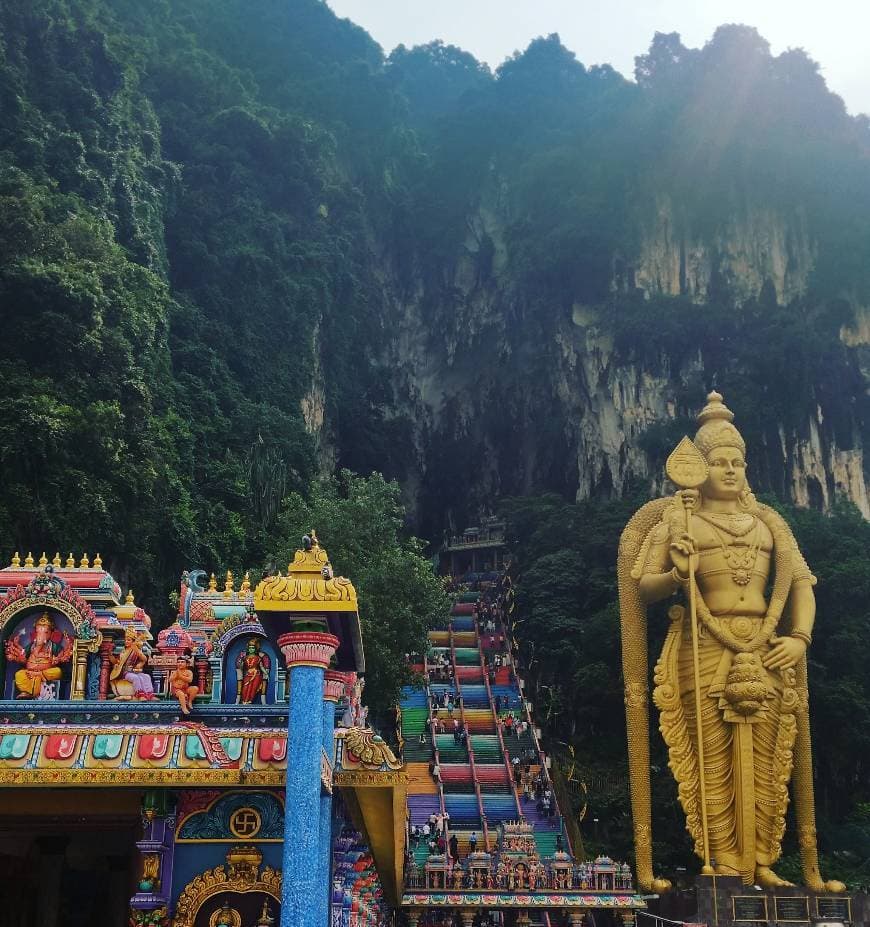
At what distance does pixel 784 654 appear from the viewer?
12180 millimetres

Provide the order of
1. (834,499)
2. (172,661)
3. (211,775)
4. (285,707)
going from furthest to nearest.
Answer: (834,499) < (172,661) < (285,707) < (211,775)

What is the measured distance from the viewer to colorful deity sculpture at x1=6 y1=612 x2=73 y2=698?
8.37m

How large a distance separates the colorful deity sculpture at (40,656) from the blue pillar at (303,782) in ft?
9.68

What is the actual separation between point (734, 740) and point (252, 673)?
579cm

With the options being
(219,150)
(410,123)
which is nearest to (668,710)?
(219,150)

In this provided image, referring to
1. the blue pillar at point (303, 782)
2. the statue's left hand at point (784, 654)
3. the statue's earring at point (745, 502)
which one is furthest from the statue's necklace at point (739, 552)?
the blue pillar at point (303, 782)

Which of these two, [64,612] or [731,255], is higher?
[731,255]

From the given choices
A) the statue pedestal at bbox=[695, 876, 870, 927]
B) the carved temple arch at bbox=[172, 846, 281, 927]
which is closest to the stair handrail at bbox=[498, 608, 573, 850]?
the statue pedestal at bbox=[695, 876, 870, 927]

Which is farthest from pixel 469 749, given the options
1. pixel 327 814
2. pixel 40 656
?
pixel 327 814

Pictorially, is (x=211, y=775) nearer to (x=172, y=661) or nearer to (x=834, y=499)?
(x=172, y=661)

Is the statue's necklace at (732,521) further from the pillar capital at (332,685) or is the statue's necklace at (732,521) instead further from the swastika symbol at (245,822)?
the swastika symbol at (245,822)

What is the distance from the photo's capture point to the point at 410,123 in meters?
46.3

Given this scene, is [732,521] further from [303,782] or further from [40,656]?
A: [303,782]

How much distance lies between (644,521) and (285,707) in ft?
21.1
